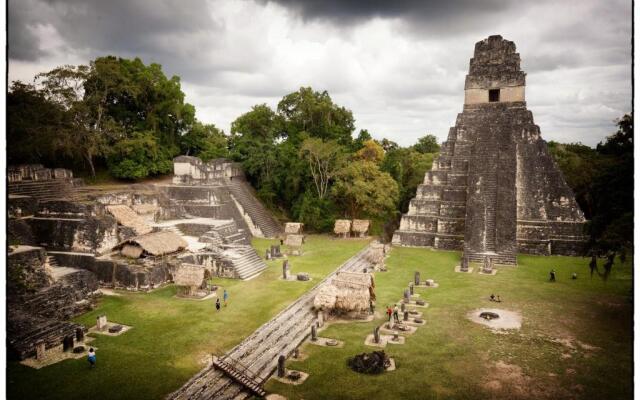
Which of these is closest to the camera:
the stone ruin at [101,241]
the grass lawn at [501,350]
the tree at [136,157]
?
the grass lawn at [501,350]

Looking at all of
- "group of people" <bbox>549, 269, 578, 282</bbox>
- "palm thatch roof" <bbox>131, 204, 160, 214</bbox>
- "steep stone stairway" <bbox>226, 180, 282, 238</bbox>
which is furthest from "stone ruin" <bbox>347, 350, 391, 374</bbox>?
"steep stone stairway" <bbox>226, 180, 282, 238</bbox>

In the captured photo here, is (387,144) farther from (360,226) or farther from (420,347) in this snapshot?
(420,347)

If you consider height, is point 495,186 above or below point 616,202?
above

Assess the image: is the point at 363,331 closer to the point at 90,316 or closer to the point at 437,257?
the point at 90,316

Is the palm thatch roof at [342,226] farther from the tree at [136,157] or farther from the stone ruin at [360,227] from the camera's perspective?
the tree at [136,157]

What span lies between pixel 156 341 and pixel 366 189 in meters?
17.1

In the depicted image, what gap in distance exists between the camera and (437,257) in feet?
72.2

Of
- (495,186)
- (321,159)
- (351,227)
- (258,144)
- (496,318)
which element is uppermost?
(258,144)

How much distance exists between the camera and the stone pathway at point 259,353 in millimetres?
9453

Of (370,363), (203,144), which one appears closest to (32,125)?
(203,144)

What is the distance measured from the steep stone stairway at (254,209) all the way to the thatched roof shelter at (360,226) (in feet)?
16.2

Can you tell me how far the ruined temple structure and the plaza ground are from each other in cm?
462

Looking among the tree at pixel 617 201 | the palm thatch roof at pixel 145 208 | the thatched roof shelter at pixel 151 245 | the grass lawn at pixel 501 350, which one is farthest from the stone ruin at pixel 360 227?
the tree at pixel 617 201

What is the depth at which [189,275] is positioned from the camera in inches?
600
